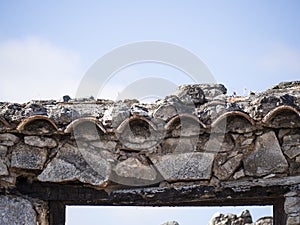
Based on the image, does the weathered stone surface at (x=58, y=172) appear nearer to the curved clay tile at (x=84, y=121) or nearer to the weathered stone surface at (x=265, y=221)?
the curved clay tile at (x=84, y=121)

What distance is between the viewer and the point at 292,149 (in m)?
4.12

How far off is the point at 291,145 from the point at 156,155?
87 centimetres

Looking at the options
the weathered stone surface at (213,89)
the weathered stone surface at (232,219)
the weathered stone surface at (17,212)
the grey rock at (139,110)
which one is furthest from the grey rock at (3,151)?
the weathered stone surface at (232,219)

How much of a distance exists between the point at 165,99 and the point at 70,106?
0.68 meters

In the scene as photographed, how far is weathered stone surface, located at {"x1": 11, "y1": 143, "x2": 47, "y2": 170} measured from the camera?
4.21 meters

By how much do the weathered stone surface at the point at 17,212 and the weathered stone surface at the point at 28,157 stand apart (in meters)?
0.24

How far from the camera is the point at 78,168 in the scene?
4.20 m

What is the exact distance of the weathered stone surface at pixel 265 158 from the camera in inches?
162

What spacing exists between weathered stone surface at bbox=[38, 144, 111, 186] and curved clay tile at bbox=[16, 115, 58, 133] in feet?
0.61

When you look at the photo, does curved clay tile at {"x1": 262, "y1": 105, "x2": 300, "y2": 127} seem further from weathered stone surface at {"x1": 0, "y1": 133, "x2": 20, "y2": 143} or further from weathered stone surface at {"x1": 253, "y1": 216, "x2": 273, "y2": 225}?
weathered stone surface at {"x1": 253, "y1": 216, "x2": 273, "y2": 225}

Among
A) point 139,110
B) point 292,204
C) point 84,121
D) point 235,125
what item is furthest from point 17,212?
point 292,204

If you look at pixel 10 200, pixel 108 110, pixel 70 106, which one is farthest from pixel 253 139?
pixel 10 200

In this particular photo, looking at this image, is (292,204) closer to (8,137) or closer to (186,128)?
(186,128)

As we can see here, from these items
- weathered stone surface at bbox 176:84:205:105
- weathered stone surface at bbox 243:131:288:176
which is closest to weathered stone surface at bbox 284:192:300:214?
weathered stone surface at bbox 243:131:288:176
